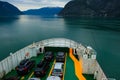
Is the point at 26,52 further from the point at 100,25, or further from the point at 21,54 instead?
the point at 100,25

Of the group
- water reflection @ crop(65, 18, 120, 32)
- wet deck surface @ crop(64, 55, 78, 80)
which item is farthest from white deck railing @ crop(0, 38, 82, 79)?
water reflection @ crop(65, 18, 120, 32)

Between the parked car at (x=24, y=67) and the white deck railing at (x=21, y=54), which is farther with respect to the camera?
the white deck railing at (x=21, y=54)

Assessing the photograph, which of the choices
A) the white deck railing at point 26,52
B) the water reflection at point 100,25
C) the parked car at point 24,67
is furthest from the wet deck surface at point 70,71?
the water reflection at point 100,25

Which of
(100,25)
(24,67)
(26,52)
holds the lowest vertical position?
(100,25)

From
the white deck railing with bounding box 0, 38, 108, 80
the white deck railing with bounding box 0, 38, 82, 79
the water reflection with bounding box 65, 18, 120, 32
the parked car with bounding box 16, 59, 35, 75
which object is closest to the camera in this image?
the parked car with bounding box 16, 59, 35, 75

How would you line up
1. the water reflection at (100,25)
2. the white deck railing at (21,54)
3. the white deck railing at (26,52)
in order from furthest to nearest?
the water reflection at (100,25)
the white deck railing at (26,52)
the white deck railing at (21,54)

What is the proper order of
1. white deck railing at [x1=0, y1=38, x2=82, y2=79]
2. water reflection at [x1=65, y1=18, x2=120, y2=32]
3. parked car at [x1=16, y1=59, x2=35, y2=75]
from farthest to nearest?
water reflection at [x1=65, y1=18, x2=120, y2=32] < white deck railing at [x1=0, y1=38, x2=82, y2=79] < parked car at [x1=16, y1=59, x2=35, y2=75]

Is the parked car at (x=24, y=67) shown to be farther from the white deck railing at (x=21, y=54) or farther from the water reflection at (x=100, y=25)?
the water reflection at (x=100, y=25)

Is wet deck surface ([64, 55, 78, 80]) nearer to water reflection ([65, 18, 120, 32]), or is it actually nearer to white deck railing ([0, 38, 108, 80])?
white deck railing ([0, 38, 108, 80])

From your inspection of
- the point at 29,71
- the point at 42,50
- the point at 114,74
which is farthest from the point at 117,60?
the point at 29,71

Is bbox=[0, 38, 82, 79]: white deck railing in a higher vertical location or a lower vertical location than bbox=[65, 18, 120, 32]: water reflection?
higher

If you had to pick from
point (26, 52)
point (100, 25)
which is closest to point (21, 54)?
point (26, 52)

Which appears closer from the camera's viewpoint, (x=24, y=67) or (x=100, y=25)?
(x=24, y=67)
